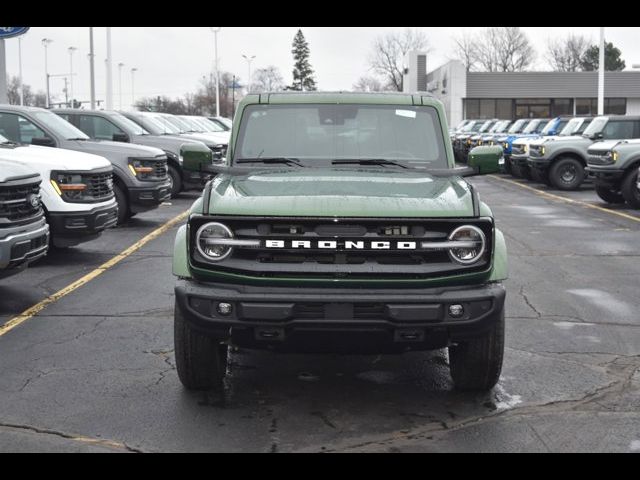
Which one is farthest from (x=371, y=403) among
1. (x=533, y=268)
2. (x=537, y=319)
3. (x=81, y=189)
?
(x=81, y=189)

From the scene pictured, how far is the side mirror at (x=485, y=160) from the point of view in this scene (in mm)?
6133

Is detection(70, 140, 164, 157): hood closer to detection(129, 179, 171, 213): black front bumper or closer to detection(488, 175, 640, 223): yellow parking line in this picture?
detection(129, 179, 171, 213): black front bumper

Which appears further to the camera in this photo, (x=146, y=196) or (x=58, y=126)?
(x=146, y=196)

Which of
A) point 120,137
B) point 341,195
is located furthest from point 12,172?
point 120,137

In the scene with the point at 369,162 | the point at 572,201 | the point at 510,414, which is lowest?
the point at 572,201

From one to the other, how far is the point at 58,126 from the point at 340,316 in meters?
9.26

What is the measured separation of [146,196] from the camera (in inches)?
532

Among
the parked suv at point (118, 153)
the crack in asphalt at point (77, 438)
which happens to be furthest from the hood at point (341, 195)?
the parked suv at point (118, 153)

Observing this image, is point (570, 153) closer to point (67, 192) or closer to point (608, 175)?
point (608, 175)

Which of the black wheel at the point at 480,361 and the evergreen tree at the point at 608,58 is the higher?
the evergreen tree at the point at 608,58

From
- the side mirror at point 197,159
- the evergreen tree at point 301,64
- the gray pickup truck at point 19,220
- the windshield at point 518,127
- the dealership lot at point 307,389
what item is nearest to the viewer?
the dealership lot at point 307,389

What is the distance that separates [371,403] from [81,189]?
617 centimetres

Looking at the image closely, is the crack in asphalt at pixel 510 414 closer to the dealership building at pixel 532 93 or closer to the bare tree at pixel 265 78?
the dealership building at pixel 532 93

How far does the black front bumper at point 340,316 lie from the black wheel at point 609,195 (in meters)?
13.9
